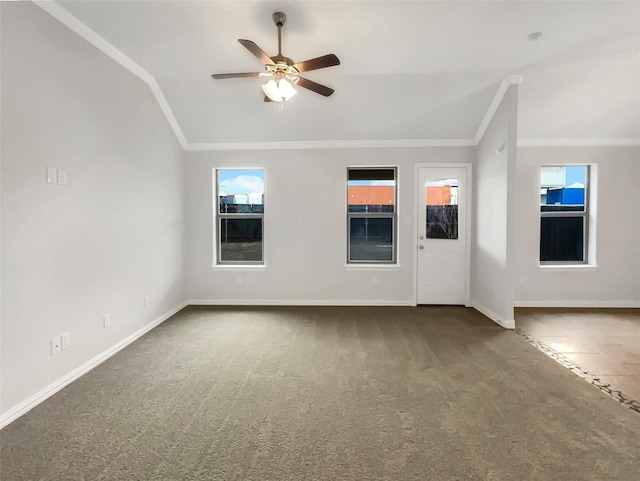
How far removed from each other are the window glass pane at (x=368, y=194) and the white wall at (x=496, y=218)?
130cm

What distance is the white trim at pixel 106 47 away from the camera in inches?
98.4

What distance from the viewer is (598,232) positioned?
4.93 meters

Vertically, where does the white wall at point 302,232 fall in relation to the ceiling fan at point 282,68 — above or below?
below

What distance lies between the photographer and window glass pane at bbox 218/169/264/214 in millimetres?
5191

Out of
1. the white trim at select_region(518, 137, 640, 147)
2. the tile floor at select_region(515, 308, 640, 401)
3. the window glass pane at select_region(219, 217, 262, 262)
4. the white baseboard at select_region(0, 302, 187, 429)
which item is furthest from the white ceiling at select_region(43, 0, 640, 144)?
the white baseboard at select_region(0, 302, 187, 429)

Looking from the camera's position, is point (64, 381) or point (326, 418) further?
point (64, 381)

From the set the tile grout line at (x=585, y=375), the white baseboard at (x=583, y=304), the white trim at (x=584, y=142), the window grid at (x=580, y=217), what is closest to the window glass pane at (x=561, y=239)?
the window grid at (x=580, y=217)

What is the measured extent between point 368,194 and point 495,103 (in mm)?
2061

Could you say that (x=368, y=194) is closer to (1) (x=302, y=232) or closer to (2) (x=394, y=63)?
(1) (x=302, y=232)

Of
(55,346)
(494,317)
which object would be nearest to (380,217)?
(494,317)

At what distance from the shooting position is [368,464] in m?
1.76

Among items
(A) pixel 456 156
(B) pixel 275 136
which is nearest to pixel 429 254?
(A) pixel 456 156

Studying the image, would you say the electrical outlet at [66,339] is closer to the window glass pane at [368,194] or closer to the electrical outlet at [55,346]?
the electrical outlet at [55,346]

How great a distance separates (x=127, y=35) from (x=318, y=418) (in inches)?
145
